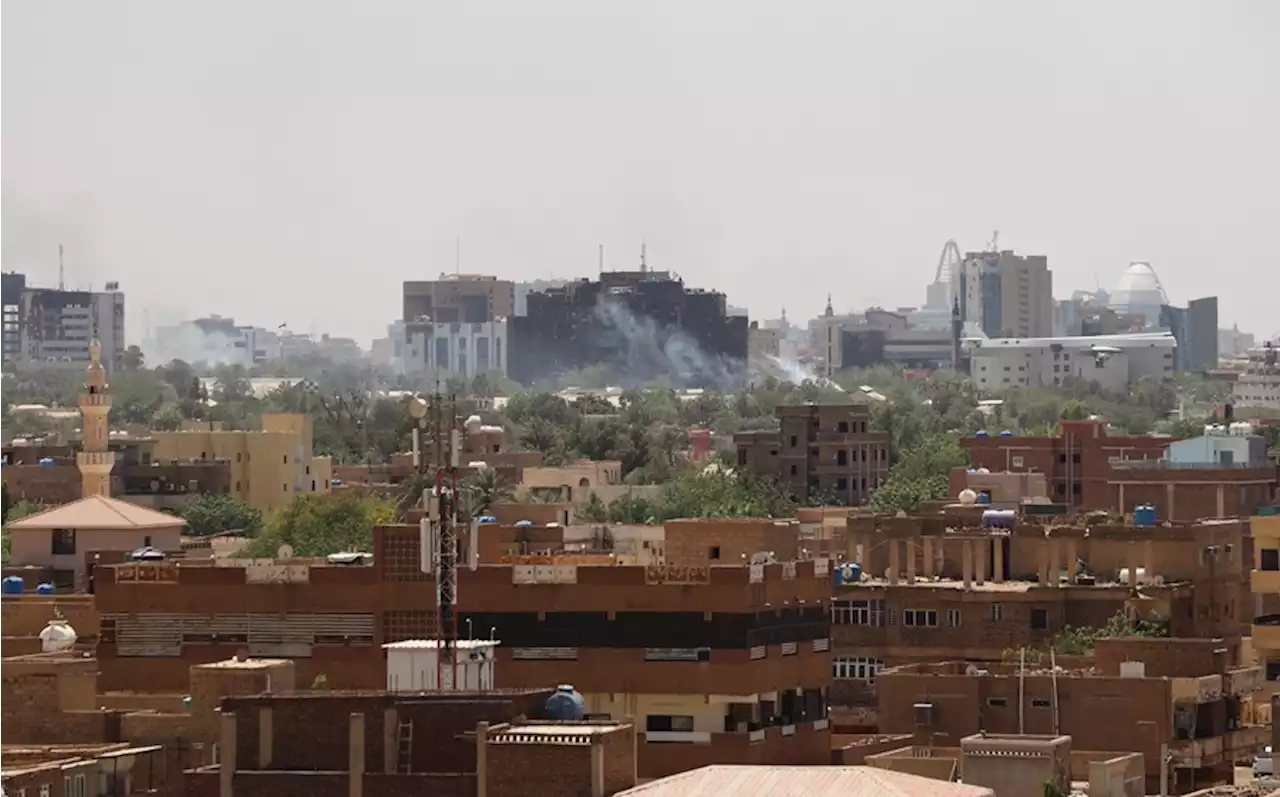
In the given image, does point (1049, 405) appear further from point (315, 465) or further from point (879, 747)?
point (879, 747)

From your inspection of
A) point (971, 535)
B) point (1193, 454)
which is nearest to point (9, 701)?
point (971, 535)

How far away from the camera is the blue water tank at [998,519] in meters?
72.1

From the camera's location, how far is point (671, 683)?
4825 cm

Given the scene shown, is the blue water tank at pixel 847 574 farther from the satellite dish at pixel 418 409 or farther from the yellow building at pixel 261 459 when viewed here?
the yellow building at pixel 261 459

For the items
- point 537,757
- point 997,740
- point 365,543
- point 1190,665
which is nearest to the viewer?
point 537,757

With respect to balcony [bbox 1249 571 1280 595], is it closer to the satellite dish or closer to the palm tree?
the satellite dish

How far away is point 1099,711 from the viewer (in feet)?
175

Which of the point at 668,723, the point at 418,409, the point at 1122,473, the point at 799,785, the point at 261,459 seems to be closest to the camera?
the point at 799,785

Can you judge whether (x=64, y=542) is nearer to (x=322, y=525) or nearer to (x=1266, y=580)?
(x=322, y=525)

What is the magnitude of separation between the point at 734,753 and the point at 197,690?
20.3 feet

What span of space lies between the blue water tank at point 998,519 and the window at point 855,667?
7.01 meters

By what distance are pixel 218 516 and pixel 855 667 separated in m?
41.9

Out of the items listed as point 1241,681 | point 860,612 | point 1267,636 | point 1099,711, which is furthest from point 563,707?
point 860,612

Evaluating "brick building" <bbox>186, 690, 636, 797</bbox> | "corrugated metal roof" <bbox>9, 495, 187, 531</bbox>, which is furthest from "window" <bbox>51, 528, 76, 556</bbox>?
"brick building" <bbox>186, 690, 636, 797</bbox>
